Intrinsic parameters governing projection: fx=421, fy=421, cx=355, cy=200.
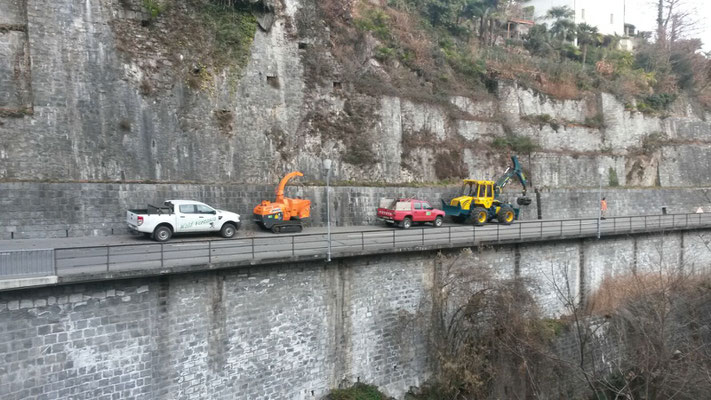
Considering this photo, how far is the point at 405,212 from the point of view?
18516 millimetres

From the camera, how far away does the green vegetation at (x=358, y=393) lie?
1190 cm

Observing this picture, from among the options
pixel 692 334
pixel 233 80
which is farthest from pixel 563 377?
pixel 233 80

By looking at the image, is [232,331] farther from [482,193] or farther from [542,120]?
[542,120]

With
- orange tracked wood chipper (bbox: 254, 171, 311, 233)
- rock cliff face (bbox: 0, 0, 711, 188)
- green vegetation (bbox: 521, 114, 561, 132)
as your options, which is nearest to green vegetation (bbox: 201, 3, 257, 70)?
rock cliff face (bbox: 0, 0, 711, 188)

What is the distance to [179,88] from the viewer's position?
55.4 feet

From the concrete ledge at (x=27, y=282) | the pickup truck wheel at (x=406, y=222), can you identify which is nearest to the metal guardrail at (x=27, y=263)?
the concrete ledge at (x=27, y=282)

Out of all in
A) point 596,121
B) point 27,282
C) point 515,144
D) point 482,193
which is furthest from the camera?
point 596,121

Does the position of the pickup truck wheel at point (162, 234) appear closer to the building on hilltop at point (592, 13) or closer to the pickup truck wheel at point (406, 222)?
the pickup truck wheel at point (406, 222)

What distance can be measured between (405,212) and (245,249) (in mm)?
8338

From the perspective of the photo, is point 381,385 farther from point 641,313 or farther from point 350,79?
point 350,79

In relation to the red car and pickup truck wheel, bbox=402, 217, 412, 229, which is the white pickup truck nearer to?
the red car

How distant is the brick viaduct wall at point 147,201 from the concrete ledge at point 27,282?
633 cm

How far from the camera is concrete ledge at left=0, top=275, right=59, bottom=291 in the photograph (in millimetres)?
7762

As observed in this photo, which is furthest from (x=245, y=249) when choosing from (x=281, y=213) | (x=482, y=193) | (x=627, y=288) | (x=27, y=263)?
(x=627, y=288)
